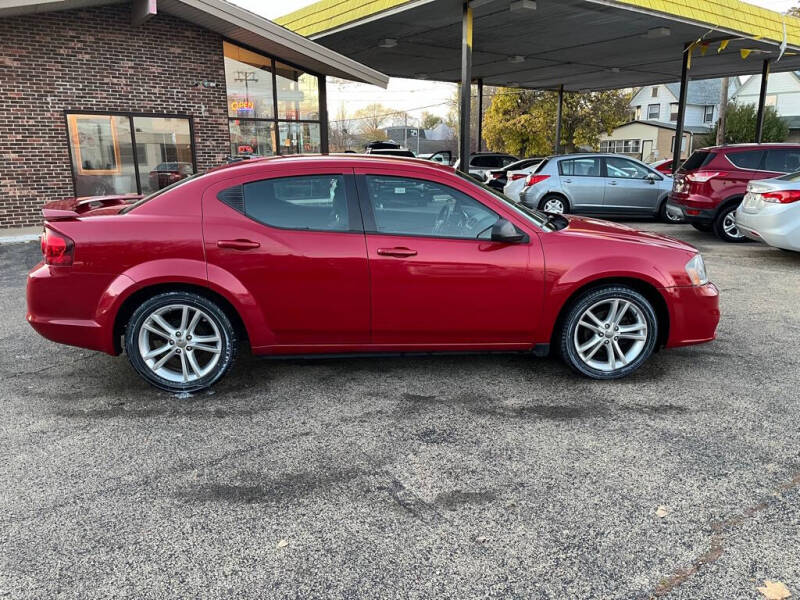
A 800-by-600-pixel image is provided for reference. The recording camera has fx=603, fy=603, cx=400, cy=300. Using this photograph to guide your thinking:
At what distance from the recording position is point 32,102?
1138 cm

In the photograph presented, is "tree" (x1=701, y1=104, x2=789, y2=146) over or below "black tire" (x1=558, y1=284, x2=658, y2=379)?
over

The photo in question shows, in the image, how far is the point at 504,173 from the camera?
1623 cm

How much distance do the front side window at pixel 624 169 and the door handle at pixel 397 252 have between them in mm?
10773

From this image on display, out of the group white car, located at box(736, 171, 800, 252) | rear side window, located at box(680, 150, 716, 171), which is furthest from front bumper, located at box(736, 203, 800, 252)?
rear side window, located at box(680, 150, 716, 171)

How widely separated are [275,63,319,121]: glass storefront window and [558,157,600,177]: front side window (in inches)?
237

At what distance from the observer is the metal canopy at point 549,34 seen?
12.2 metres

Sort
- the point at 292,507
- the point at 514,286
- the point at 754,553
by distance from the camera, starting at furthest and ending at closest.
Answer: the point at 514,286 → the point at 292,507 → the point at 754,553

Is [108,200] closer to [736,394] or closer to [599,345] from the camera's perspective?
[599,345]

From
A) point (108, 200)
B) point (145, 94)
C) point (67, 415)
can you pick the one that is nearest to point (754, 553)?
point (67, 415)

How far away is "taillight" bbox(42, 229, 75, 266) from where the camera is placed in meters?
3.94

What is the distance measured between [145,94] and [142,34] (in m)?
1.13

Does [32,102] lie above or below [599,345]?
above

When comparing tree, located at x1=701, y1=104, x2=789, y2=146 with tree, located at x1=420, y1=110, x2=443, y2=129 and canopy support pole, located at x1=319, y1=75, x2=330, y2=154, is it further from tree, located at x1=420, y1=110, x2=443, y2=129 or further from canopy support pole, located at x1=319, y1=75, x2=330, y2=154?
tree, located at x1=420, y1=110, x2=443, y2=129

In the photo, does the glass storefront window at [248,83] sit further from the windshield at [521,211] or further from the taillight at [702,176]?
the windshield at [521,211]
